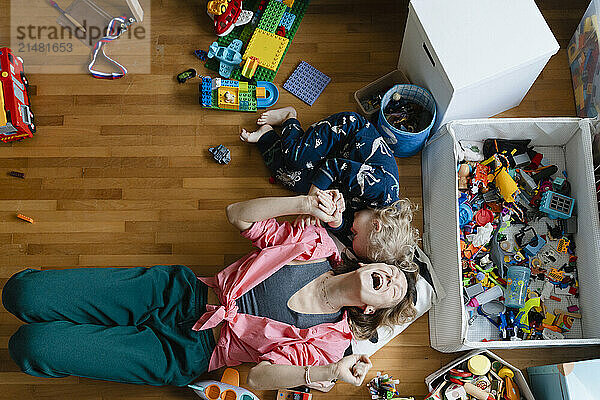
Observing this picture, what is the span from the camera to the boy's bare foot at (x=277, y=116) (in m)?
1.99

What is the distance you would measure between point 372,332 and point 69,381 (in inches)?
42.1

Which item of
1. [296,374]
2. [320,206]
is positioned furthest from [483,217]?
[296,374]

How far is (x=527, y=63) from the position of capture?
1703mm

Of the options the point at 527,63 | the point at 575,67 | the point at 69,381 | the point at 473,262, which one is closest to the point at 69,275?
the point at 69,381

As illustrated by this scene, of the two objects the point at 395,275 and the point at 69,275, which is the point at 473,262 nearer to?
the point at 395,275

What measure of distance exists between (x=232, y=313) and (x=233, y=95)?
2.77ft

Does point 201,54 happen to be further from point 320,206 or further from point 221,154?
point 320,206

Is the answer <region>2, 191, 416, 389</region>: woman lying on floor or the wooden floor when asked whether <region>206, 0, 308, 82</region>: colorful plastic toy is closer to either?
the wooden floor

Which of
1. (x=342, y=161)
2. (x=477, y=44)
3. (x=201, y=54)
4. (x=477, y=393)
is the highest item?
(x=477, y=44)

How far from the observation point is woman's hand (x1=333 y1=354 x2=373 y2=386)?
1514 mm

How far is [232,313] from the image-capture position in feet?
5.27

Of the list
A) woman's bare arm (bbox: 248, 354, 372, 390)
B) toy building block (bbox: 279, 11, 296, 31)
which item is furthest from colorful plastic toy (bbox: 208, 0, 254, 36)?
woman's bare arm (bbox: 248, 354, 372, 390)

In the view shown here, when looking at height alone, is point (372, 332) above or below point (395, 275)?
below

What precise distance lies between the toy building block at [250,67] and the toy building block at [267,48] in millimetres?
20
